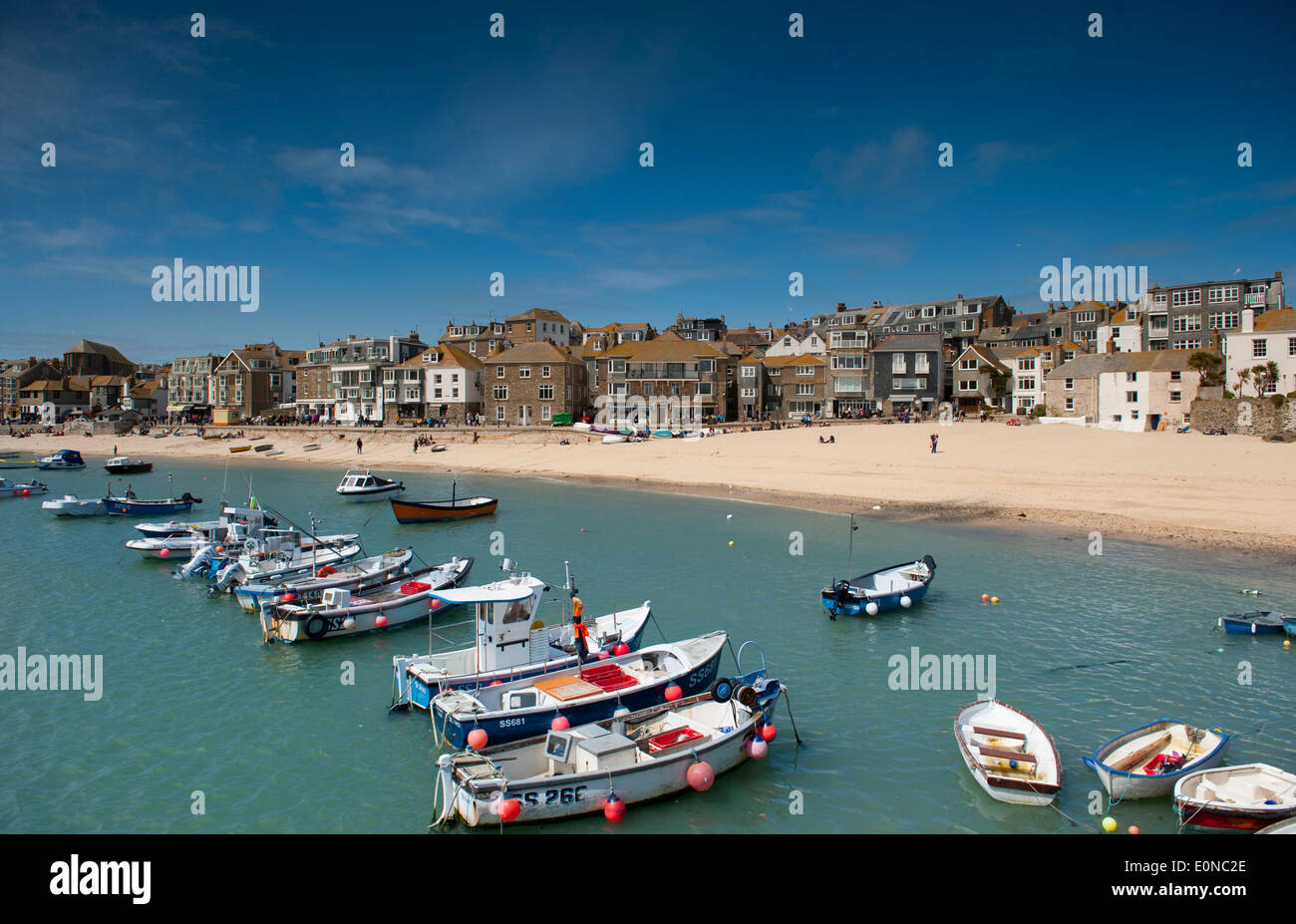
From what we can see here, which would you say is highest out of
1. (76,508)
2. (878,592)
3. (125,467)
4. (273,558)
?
(125,467)

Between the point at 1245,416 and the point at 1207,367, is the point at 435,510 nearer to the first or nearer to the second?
the point at 1245,416

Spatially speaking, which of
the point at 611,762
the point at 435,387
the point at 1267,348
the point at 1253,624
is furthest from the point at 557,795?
the point at 435,387

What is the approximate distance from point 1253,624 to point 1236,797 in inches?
449

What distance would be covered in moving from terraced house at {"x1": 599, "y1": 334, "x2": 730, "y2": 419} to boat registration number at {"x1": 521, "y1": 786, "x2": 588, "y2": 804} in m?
77.8

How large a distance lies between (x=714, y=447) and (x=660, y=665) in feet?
168

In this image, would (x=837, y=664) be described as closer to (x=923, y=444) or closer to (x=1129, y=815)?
(x=1129, y=815)

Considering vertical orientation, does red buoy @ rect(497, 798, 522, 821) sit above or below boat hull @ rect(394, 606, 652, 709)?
below

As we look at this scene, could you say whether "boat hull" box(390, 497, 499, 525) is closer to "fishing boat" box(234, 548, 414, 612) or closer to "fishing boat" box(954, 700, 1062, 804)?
"fishing boat" box(234, 548, 414, 612)

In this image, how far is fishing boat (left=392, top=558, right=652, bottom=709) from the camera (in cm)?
1698

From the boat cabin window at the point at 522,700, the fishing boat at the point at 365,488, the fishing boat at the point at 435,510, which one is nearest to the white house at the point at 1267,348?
the fishing boat at the point at 435,510

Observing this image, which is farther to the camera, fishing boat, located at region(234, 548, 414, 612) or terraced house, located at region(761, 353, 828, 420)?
terraced house, located at region(761, 353, 828, 420)

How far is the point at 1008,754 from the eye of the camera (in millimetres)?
13969

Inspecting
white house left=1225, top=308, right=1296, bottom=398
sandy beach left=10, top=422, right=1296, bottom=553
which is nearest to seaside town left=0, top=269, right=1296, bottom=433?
white house left=1225, top=308, right=1296, bottom=398

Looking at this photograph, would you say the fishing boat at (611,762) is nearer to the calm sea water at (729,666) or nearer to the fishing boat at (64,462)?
the calm sea water at (729,666)
